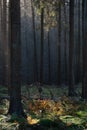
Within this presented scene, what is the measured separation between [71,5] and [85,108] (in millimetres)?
6585

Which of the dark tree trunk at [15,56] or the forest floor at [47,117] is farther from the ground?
the dark tree trunk at [15,56]

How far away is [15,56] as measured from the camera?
11.8 metres

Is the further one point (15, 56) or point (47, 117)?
point (15, 56)

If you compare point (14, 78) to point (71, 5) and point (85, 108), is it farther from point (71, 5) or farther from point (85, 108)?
point (71, 5)

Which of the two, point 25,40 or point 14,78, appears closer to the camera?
point 14,78

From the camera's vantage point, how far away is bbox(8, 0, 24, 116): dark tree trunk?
1166 cm

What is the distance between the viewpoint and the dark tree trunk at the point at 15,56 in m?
11.7

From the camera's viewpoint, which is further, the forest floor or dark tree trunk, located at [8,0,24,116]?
dark tree trunk, located at [8,0,24,116]

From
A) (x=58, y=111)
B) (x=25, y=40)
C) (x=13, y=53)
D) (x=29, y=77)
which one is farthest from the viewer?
(x=25, y=40)

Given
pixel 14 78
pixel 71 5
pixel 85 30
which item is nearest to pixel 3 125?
pixel 14 78

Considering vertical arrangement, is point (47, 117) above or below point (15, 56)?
below

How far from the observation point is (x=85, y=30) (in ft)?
57.1

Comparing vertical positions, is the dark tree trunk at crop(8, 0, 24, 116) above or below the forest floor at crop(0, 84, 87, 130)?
above

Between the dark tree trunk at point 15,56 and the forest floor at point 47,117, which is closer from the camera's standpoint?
the forest floor at point 47,117
